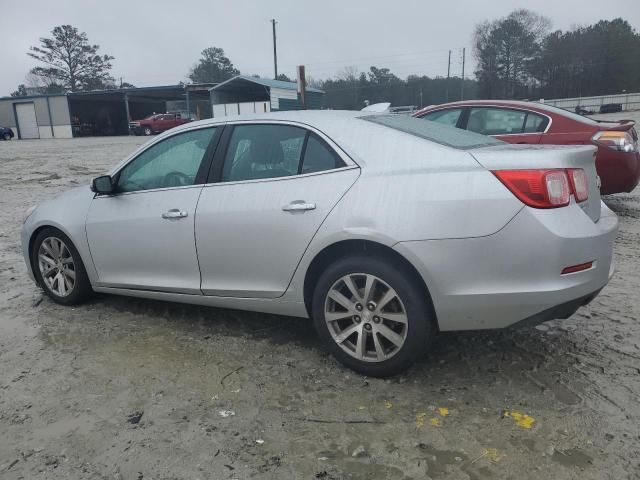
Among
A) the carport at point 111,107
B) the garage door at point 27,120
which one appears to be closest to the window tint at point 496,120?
the carport at point 111,107

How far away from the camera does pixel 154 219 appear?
12.2 ft

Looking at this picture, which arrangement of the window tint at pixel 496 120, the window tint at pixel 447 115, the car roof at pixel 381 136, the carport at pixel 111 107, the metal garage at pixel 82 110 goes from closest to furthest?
the car roof at pixel 381 136, the window tint at pixel 496 120, the window tint at pixel 447 115, the metal garage at pixel 82 110, the carport at pixel 111 107

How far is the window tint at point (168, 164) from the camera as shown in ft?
12.3

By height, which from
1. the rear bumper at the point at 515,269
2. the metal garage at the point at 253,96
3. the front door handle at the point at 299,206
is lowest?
the rear bumper at the point at 515,269

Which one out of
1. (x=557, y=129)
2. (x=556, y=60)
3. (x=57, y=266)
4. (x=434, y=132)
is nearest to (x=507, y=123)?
(x=557, y=129)

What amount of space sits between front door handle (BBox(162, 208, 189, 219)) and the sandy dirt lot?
0.87 meters

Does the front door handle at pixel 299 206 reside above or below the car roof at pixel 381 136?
below

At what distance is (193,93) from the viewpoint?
42.6 meters

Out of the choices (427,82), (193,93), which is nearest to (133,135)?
(193,93)

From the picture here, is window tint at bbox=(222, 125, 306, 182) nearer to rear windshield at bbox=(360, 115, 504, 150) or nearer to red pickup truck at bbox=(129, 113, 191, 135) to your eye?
rear windshield at bbox=(360, 115, 504, 150)

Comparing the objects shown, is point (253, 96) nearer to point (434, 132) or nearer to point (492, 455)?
point (434, 132)

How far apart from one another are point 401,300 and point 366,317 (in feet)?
0.84

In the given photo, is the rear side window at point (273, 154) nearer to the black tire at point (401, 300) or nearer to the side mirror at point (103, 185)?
the black tire at point (401, 300)

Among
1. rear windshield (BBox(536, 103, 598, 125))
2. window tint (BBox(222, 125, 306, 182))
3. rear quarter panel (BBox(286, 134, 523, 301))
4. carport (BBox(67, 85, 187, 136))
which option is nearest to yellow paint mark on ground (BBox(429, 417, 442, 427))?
rear quarter panel (BBox(286, 134, 523, 301))
